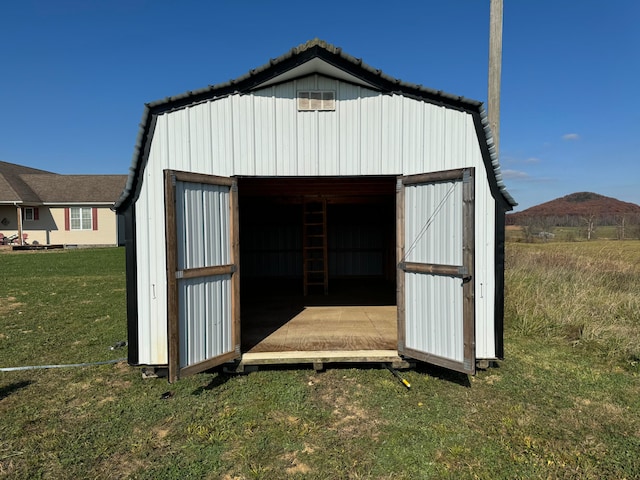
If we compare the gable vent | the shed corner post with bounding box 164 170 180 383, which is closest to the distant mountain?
the gable vent

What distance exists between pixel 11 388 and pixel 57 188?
83.9 feet

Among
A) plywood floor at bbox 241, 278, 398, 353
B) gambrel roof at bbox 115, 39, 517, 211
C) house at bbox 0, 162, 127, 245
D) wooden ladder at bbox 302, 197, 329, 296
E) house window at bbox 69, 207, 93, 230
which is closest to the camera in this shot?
gambrel roof at bbox 115, 39, 517, 211

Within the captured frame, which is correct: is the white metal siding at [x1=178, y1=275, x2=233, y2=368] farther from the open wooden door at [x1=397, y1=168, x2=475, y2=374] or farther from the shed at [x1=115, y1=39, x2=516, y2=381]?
the open wooden door at [x1=397, y1=168, x2=475, y2=374]

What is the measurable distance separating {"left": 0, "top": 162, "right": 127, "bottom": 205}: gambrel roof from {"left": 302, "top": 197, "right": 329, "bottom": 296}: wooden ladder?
60.2ft

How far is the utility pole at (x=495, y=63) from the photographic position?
6.54m

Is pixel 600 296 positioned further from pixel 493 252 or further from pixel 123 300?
pixel 123 300

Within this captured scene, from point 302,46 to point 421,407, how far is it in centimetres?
435

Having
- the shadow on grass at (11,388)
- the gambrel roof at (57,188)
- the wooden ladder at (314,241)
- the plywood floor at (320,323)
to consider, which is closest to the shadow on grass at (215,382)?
the plywood floor at (320,323)

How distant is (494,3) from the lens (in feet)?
21.6

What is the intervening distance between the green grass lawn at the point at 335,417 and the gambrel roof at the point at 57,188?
21180 mm

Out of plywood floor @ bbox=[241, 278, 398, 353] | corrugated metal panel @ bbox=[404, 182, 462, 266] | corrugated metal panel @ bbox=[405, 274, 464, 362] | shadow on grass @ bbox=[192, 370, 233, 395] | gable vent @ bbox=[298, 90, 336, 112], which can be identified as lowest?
shadow on grass @ bbox=[192, 370, 233, 395]

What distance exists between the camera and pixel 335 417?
3.70m

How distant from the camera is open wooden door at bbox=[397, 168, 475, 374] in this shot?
412 cm

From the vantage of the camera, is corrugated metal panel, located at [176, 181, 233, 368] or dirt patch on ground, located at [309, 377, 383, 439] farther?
corrugated metal panel, located at [176, 181, 233, 368]
